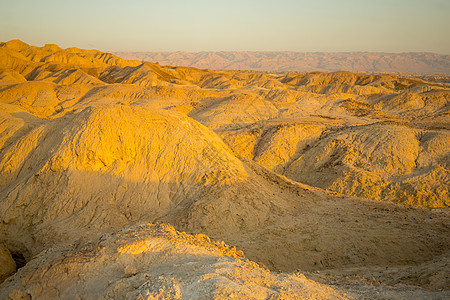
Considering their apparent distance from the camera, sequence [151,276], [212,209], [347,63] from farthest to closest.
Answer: [347,63], [212,209], [151,276]

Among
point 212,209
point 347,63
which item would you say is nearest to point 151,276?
point 212,209

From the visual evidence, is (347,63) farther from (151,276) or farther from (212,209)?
(151,276)

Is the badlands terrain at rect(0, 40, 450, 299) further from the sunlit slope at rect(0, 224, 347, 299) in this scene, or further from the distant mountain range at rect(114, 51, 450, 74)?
the distant mountain range at rect(114, 51, 450, 74)

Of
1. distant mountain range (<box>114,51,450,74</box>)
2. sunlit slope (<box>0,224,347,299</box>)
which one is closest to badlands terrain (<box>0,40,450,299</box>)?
sunlit slope (<box>0,224,347,299</box>)

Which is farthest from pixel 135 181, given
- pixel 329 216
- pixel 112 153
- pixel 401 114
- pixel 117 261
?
pixel 401 114

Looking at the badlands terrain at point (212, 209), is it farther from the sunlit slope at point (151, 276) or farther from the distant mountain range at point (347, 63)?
the distant mountain range at point (347, 63)

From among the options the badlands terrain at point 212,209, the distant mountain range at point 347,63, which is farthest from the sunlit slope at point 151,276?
the distant mountain range at point 347,63

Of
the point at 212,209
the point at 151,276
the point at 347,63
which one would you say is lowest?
the point at 212,209

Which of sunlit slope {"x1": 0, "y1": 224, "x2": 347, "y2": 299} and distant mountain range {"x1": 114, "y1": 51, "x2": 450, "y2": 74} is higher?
distant mountain range {"x1": 114, "y1": 51, "x2": 450, "y2": 74}
